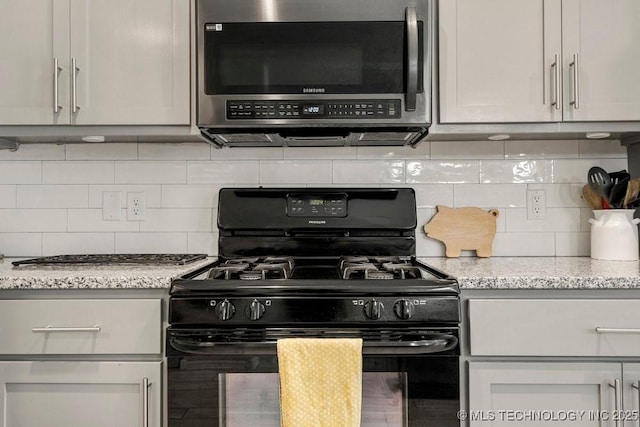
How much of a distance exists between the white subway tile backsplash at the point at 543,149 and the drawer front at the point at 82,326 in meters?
1.47

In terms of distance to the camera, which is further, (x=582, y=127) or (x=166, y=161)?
(x=166, y=161)

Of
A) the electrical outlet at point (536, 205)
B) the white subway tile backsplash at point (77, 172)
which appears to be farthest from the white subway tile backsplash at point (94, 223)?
the electrical outlet at point (536, 205)

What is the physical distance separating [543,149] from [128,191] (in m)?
1.71

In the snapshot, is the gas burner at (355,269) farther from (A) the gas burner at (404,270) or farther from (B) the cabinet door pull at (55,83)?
(B) the cabinet door pull at (55,83)

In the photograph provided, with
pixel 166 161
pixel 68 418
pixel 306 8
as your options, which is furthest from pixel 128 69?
pixel 68 418

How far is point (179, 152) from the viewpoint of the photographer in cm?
A: 197

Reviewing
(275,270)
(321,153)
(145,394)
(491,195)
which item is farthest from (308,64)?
(145,394)

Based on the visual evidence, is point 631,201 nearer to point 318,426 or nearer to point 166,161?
point 318,426

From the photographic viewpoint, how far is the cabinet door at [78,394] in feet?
4.44

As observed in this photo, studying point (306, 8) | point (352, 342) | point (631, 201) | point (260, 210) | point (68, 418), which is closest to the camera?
point (352, 342)

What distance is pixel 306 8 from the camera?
1590mm

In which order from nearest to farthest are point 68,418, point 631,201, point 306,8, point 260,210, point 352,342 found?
point 352,342
point 68,418
point 306,8
point 631,201
point 260,210

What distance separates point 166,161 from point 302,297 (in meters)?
1.00

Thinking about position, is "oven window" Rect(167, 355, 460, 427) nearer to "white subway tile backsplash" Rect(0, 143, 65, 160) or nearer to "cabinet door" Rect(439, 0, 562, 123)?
"cabinet door" Rect(439, 0, 562, 123)
